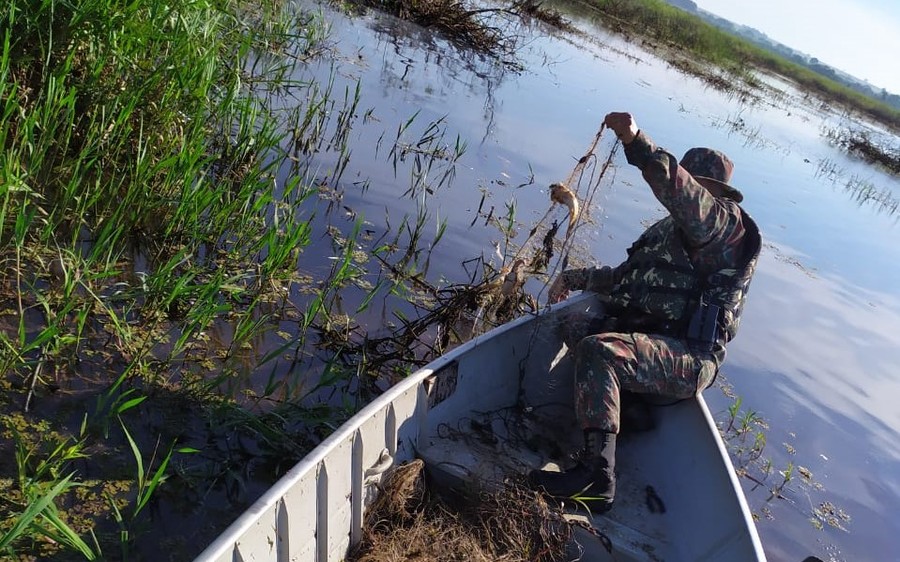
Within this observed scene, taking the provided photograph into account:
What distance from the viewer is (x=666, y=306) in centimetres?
356

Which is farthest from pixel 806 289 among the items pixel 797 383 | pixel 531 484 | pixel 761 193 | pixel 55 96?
pixel 55 96

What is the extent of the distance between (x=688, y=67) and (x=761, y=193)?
45.3ft

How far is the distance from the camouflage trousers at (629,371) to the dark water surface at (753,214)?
4.73ft

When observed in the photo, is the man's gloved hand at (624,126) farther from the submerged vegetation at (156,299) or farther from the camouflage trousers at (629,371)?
the submerged vegetation at (156,299)

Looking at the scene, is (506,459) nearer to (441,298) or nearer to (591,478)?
(591,478)

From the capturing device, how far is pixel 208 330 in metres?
3.89

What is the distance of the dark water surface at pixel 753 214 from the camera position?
5215mm

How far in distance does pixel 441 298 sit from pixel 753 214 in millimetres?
6600

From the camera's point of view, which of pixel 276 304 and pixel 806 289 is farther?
pixel 806 289

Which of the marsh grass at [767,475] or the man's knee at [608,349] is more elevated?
the man's knee at [608,349]

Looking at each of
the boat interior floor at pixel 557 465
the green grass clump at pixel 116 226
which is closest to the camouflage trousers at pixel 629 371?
the boat interior floor at pixel 557 465

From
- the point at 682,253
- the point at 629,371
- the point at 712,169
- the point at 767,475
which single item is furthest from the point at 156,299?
the point at 767,475

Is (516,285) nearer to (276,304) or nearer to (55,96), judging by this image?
(276,304)

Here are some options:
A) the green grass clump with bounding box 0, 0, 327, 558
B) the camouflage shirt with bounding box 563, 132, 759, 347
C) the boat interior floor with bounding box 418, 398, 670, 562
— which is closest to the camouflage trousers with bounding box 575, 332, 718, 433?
the camouflage shirt with bounding box 563, 132, 759, 347
